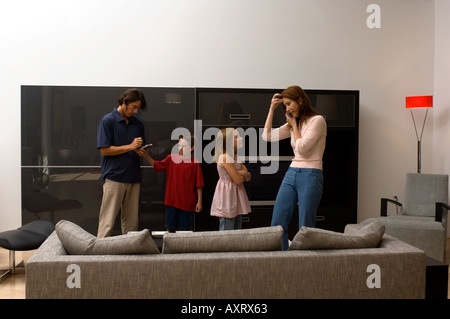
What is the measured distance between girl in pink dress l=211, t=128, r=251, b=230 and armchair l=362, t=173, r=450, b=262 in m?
1.31

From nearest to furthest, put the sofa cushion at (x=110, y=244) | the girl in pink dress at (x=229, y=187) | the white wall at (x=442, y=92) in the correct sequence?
1. the sofa cushion at (x=110, y=244)
2. the girl in pink dress at (x=229, y=187)
3. the white wall at (x=442, y=92)

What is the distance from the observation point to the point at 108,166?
3.85 metres

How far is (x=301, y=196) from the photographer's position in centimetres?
307

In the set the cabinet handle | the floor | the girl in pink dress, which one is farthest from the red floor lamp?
the floor

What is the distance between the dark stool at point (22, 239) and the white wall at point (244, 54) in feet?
4.07

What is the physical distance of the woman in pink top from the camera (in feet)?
10.0

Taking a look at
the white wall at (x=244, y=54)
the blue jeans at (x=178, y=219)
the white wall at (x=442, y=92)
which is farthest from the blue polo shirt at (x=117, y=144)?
the white wall at (x=442, y=92)

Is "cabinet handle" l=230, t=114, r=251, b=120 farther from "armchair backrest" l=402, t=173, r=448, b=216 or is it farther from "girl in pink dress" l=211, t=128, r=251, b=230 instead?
"armchair backrest" l=402, t=173, r=448, b=216

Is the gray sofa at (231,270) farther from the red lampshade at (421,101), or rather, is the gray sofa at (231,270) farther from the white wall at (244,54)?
the red lampshade at (421,101)

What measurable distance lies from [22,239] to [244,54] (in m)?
2.99

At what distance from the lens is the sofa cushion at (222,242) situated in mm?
2105
